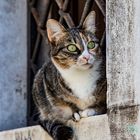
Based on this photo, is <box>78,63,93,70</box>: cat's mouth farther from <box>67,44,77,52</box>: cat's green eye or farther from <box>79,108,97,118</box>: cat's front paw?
<box>79,108,97,118</box>: cat's front paw

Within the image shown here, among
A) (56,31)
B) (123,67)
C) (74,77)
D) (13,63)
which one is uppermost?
(56,31)

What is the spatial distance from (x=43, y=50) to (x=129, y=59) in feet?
5.75

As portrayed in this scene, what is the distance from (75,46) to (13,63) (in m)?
1.17

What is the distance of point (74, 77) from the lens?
9.72 feet

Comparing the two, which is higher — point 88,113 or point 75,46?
point 75,46

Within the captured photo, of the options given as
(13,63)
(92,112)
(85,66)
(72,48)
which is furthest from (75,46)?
(13,63)

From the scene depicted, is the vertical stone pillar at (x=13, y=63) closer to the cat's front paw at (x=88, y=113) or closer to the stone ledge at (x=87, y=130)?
the stone ledge at (x=87, y=130)

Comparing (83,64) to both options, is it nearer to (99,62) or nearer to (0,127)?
(99,62)

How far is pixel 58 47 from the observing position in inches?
119

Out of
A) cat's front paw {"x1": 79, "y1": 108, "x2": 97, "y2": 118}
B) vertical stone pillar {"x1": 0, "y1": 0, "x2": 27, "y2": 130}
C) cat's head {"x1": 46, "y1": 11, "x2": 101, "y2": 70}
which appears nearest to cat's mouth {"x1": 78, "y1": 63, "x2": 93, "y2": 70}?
cat's head {"x1": 46, "y1": 11, "x2": 101, "y2": 70}

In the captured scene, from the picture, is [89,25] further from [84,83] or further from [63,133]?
[63,133]

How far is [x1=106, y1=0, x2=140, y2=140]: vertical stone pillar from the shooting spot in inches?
97.7

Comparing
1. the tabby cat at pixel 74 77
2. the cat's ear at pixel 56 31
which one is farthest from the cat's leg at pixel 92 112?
the cat's ear at pixel 56 31

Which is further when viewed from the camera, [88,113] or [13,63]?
[13,63]
